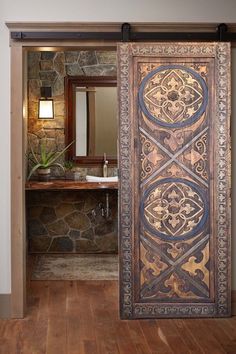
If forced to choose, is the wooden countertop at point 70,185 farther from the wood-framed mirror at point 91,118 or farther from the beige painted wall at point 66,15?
the beige painted wall at point 66,15

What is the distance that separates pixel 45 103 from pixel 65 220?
4.76 feet

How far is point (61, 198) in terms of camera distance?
6.89 metres

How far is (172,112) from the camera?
4199 millimetres

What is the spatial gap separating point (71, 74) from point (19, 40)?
8.66 feet

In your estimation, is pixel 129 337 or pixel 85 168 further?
pixel 85 168

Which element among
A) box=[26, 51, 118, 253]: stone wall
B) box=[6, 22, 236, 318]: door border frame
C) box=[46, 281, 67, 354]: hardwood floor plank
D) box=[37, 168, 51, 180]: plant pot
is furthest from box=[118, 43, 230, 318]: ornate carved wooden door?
box=[26, 51, 118, 253]: stone wall

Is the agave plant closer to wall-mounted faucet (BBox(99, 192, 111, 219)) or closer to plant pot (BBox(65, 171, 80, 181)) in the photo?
plant pot (BBox(65, 171, 80, 181))

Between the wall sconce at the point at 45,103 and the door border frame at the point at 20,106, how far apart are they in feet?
8.36

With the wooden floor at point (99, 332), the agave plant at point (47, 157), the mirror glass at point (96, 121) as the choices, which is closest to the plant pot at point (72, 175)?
the agave plant at point (47, 157)

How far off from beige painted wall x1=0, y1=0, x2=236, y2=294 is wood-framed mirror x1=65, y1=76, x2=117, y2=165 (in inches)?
102

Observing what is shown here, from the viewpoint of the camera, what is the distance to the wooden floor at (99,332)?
352cm

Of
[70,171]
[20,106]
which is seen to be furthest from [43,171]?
[20,106]

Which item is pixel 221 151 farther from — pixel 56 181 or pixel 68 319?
pixel 56 181

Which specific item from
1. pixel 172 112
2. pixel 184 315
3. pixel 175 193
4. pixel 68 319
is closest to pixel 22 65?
pixel 172 112
